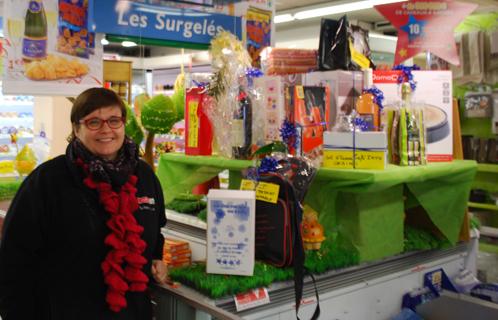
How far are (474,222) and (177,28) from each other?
7.19 ft

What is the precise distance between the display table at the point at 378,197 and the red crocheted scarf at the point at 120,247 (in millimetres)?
785

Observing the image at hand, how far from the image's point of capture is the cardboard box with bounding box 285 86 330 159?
2.22 m

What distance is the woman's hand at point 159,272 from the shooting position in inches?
73.1

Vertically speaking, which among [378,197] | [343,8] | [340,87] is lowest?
[378,197]

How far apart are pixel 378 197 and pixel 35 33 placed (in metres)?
1.90

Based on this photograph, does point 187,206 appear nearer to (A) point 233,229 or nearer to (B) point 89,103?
(A) point 233,229

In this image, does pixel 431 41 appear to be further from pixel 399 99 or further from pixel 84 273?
pixel 84 273

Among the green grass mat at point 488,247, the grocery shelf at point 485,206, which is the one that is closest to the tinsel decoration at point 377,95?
the green grass mat at point 488,247

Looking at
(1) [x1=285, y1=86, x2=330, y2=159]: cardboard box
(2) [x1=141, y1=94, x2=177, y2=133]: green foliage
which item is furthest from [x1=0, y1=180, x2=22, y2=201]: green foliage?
(1) [x1=285, y1=86, x2=330, y2=159]: cardboard box

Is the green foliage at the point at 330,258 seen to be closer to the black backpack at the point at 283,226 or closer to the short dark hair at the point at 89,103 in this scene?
the black backpack at the point at 283,226

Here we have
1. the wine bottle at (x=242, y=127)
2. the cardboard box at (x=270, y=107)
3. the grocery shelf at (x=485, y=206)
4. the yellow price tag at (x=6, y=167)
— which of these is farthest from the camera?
the grocery shelf at (x=485, y=206)

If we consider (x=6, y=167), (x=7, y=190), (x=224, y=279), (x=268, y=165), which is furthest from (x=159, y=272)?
(x=6, y=167)

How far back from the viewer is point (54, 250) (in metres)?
1.67

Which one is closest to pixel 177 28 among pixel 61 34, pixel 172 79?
pixel 61 34
